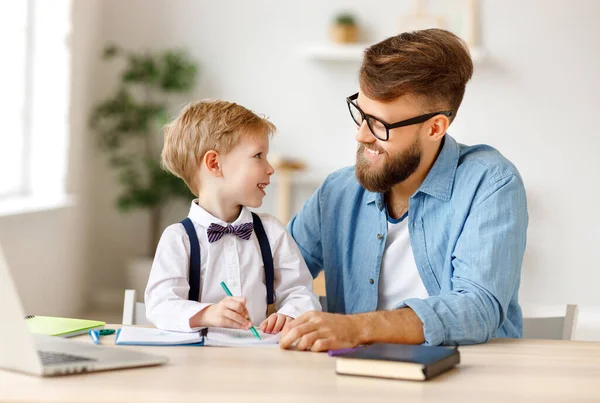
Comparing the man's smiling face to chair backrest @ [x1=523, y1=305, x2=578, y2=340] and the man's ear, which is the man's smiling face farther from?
chair backrest @ [x1=523, y1=305, x2=578, y2=340]

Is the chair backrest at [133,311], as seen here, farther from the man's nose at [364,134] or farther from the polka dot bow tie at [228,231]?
the man's nose at [364,134]

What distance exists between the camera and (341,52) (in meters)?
5.48

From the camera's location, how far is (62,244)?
5.07 m

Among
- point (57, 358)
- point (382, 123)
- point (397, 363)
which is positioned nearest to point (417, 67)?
point (382, 123)

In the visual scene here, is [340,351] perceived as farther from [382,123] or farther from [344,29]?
[344,29]

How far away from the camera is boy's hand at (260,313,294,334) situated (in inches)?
67.0

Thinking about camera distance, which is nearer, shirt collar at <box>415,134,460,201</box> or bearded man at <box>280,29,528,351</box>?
bearded man at <box>280,29,528,351</box>

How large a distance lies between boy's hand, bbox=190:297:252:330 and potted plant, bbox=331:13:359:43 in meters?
4.12

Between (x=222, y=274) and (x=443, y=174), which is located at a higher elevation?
(x=443, y=174)

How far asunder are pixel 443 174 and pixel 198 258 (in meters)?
0.65

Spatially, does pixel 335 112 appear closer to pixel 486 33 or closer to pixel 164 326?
pixel 486 33

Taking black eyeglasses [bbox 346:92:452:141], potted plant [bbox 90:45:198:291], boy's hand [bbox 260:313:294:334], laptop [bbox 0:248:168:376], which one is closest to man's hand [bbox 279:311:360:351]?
boy's hand [bbox 260:313:294:334]

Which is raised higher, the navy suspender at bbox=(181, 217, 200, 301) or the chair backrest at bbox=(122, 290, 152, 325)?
the navy suspender at bbox=(181, 217, 200, 301)

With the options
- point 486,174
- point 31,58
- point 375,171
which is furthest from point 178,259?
point 31,58
